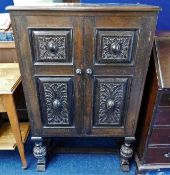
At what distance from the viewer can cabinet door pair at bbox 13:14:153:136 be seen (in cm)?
102

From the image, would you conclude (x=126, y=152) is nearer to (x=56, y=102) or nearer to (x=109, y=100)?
(x=109, y=100)

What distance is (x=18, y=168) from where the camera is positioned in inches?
59.6

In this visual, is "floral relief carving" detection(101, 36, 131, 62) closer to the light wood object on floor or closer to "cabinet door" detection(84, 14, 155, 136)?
"cabinet door" detection(84, 14, 155, 136)

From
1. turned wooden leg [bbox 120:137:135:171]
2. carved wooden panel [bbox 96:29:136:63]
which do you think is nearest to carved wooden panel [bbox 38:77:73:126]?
carved wooden panel [bbox 96:29:136:63]

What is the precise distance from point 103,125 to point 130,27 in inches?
23.7

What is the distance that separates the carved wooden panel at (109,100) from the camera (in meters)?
1.16

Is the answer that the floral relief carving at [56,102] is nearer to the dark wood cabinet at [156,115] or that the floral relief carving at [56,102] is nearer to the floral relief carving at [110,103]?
the floral relief carving at [110,103]

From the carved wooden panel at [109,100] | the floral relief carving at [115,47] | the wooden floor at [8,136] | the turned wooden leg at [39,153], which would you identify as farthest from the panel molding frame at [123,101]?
the wooden floor at [8,136]

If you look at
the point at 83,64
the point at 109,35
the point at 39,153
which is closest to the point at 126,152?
the point at 39,153

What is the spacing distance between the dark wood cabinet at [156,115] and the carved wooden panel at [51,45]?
47 cm

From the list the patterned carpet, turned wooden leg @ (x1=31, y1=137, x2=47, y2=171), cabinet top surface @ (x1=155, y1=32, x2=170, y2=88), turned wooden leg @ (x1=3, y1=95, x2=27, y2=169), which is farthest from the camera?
the patterned carpet

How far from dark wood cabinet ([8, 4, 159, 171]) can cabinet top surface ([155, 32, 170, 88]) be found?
0.08 meters

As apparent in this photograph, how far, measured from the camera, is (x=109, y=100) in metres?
1.22

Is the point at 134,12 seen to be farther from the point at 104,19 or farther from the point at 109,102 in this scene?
the point at 109,102
